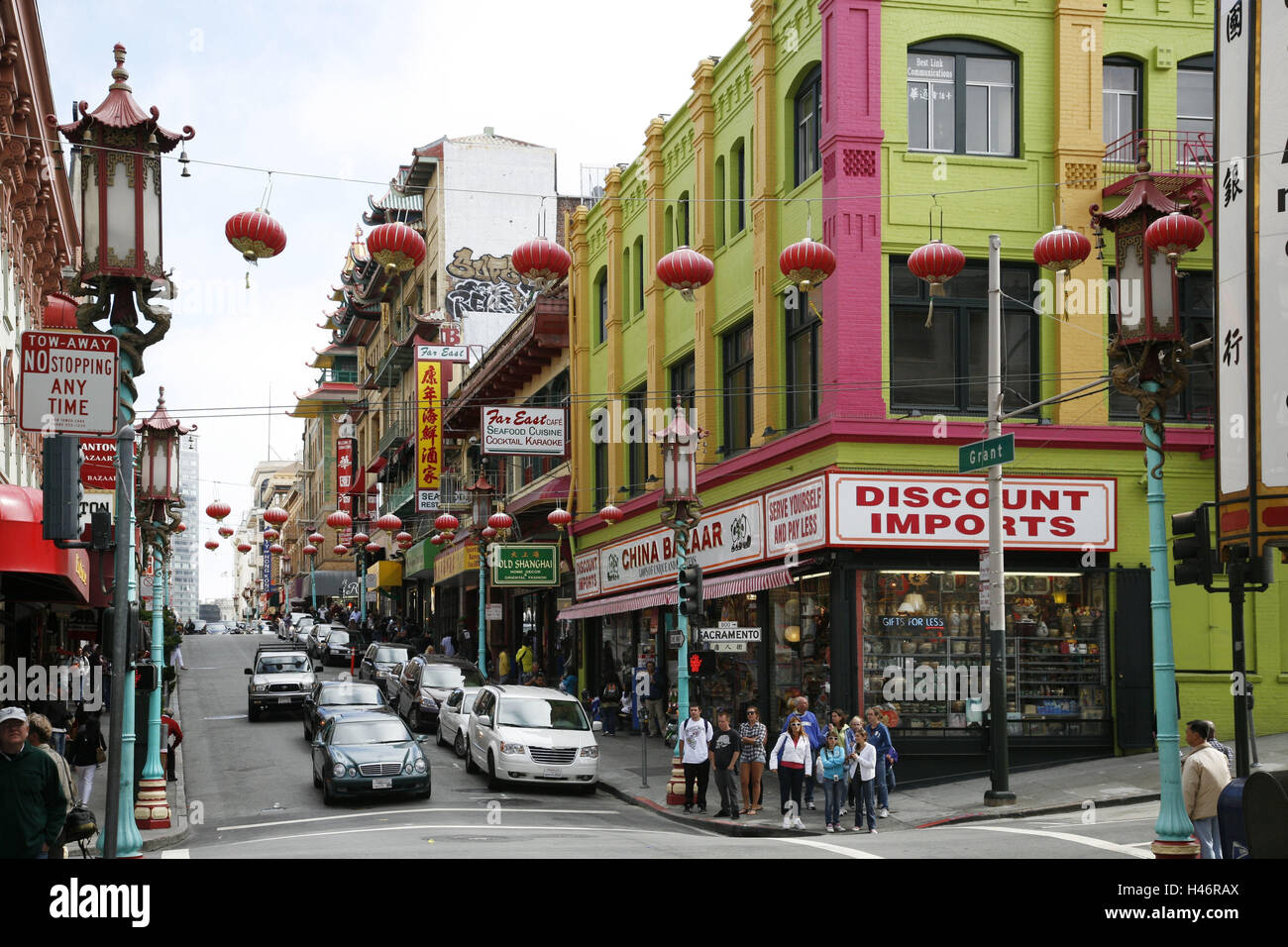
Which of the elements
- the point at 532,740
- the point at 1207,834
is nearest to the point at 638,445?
the point at 532,740

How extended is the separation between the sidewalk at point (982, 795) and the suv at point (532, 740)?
3.92 ft

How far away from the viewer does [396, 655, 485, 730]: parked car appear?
109 ft

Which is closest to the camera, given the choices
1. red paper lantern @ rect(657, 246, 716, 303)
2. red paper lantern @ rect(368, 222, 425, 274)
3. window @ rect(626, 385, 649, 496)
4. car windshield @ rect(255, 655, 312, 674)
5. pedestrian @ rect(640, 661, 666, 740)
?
red paper lantern @ rect(368, 222, 425, 274)

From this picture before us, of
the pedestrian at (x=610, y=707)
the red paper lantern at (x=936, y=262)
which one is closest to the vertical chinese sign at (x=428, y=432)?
the pedestrian at (x=610, y=707)

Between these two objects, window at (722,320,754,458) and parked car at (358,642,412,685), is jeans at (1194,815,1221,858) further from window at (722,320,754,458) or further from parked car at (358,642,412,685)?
parked car at (358,642,412,685)

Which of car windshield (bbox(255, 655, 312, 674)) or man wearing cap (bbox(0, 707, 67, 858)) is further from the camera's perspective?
car windshield (bbox(255, 655, 312, 674))

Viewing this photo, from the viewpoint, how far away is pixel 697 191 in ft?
104

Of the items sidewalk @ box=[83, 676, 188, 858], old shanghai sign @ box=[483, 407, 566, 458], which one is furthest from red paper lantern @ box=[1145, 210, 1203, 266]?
old shanghai sign @ box=[483, 407, 566, 458]

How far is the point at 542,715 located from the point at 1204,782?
14.5m

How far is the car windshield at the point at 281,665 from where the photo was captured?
3759 centimetres

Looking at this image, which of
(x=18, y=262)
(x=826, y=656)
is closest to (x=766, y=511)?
(x=826, y=656)

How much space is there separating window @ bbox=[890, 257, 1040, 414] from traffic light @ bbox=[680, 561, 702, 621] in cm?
485

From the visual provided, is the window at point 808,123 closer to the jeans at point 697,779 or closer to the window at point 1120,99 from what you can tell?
the window at point 1120,99
